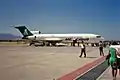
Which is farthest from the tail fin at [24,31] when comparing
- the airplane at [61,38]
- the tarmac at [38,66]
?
the tarmac at [38,66]

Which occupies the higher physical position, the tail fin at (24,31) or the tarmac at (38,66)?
the tail fin at (24,31)

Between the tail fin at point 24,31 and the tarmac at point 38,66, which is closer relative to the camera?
the tarmac at point 38,66

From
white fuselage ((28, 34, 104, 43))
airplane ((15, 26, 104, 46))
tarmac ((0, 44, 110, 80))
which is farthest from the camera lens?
white fuselage ((28, 34, 104, 43))

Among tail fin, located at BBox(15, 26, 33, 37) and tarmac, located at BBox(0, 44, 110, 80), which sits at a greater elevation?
tail fin, located at BBox(15, 26, 33, 37)

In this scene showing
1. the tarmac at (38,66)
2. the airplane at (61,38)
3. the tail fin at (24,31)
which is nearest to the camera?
the tarmac at (38,66)

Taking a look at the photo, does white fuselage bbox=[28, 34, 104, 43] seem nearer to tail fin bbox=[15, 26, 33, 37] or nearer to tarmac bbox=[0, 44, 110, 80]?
tail fin bbox=[15, 26, 33, 37]

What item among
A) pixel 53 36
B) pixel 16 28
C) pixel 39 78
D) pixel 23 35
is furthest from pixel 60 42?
pixel 39 78

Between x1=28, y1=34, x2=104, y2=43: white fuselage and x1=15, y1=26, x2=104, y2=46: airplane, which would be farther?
x1=28, y1=34, x2=104, y2=43: white fuselage

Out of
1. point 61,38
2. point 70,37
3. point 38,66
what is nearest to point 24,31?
point 61,38

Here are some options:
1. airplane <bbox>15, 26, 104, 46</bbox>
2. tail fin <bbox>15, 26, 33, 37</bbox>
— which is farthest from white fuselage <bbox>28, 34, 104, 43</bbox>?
tail fin <bbox>15, 26, 33, 37</bbox>

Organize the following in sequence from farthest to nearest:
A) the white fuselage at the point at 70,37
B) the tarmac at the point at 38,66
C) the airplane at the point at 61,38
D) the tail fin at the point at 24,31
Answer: the tail fin at the point at 24,31
the white fuselage at the point at 70,37
the airplane at the point at 61,38
the tarmac at the point at 38,66

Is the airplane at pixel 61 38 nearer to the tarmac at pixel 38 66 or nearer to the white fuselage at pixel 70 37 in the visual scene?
the white fuselage at pixel 70 37

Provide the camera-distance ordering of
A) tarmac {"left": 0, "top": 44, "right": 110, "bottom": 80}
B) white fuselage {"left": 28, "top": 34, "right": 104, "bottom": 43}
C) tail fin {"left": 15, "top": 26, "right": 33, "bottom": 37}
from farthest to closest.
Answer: tail fin {"left": 15, "top": 26, "right": 33, "bottom": 37}
white fuselage {"left": 28, "top": 34, "right": 104, "bottom": 43}
tarmac {"left": 0, "top": 44, "right": 110, "bottom": 80}

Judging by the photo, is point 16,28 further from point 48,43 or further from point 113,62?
point 113,62
